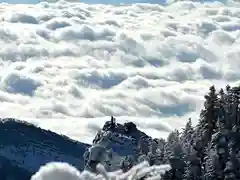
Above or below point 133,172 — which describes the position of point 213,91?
above

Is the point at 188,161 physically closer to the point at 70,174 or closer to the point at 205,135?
the point at 205,135

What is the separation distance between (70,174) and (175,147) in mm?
33000

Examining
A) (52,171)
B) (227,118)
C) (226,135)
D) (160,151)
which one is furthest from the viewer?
(160,151)

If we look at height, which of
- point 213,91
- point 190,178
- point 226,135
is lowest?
point 190,178

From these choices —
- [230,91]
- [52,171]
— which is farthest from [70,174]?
[230,91]

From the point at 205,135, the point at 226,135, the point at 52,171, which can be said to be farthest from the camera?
the point at 205,135

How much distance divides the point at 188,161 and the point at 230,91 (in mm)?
17875

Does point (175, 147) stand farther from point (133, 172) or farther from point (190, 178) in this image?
point (133, 172)

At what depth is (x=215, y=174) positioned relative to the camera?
183ft

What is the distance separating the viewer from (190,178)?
182ft

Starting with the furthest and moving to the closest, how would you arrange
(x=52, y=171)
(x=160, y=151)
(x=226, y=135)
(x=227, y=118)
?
(x=160, y=151) < (x=227, y=118) < (x=226, y=135) < (x=52, y=171)

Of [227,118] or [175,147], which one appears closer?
[175,147]

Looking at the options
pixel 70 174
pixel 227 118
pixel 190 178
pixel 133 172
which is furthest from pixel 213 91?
pixel 70 174

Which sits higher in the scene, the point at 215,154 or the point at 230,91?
the point at 230,91
